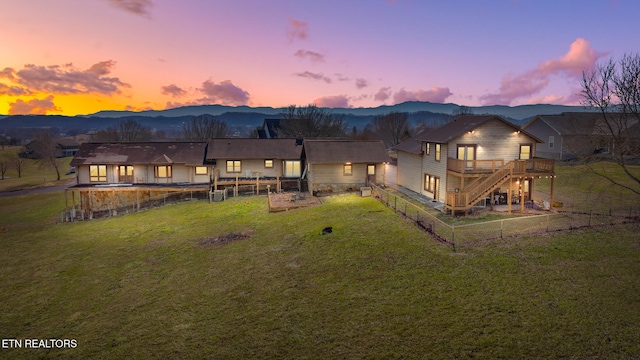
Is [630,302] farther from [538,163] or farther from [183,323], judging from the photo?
[183,323]

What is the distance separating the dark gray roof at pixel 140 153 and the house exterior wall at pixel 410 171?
21.9 meters

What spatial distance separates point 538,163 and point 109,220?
1463 inches

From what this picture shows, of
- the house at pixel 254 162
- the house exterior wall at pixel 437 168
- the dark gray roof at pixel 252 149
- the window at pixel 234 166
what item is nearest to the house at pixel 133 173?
the house at pixel 254 162

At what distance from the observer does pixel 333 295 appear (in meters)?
15.6

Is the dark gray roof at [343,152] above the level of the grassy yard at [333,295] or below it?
above

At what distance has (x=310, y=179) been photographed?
3734 cm

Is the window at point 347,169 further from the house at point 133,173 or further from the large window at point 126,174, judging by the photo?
the large window at point 126,174

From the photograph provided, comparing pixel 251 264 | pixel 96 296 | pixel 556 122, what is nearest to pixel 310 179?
pixel 251 264

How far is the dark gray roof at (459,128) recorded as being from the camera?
27703 millimetres

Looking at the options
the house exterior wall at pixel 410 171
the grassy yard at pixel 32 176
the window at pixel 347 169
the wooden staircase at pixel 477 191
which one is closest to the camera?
the wooden staircase at pixel 477 191

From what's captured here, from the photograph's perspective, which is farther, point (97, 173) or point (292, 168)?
point (292, 168)

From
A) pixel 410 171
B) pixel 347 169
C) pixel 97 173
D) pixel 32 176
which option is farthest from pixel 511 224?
pixel 32 176

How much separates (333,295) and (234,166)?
28858 millimetres
